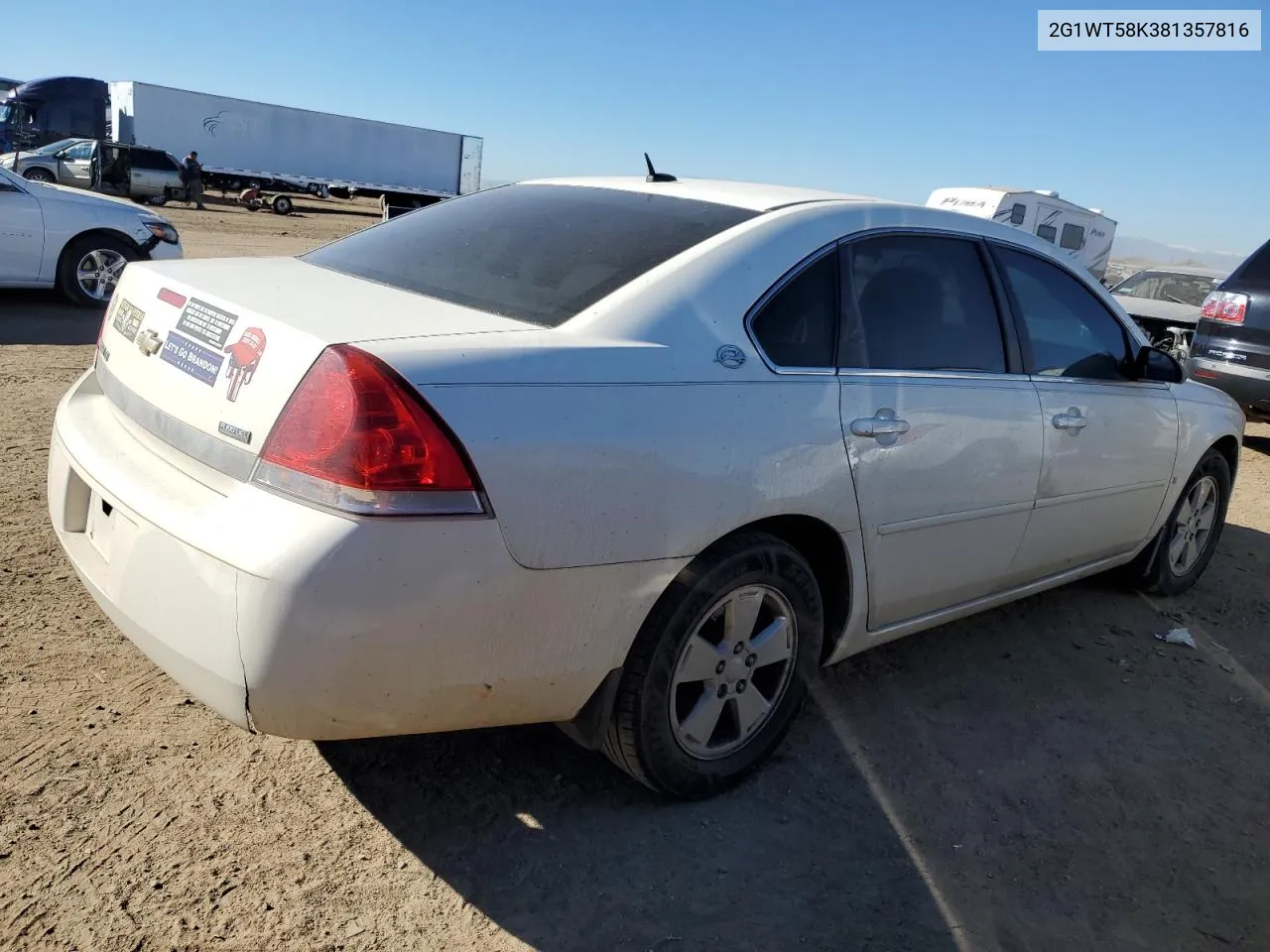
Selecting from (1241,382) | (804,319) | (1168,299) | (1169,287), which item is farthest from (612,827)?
(1169,287)

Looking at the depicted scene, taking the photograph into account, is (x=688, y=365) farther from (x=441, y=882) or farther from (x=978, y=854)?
(x=978, y=854)

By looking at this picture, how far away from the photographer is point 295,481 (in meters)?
2.03

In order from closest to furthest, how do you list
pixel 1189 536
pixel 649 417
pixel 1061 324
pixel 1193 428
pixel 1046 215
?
Answer: 1. pixel 649 417
2. pixel 1061 324
3. pixel 1193 428
4. pixel 1189 536
5. pixel 1046 215

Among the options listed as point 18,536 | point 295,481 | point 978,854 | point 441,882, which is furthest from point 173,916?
point 18,536

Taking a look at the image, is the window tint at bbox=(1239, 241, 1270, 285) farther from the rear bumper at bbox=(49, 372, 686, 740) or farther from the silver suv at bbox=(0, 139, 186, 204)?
the silver suv at bbox=(0, 139, 186, 204)

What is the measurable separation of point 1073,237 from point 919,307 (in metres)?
25.4

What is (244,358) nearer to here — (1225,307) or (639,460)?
(639,460)

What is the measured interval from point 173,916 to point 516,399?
4.36 feet

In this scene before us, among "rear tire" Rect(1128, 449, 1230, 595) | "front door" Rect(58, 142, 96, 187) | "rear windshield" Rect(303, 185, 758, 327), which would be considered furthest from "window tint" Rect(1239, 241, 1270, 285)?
"front door" Rect(58, 142, 96, 187)

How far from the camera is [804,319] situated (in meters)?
2.83

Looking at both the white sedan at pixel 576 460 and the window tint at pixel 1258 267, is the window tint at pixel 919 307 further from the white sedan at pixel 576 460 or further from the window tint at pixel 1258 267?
the window tint at pixel 1258 267

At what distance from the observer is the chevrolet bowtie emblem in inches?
98.2

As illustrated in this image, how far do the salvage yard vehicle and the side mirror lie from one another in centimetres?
820

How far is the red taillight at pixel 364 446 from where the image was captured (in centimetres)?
201
